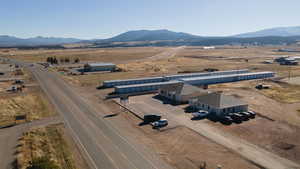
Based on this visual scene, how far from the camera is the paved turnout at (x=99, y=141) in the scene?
30.9 metres

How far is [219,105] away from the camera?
50.6m

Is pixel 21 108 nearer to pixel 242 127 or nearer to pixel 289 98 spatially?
pixel 242 127

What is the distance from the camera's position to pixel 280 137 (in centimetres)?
3984

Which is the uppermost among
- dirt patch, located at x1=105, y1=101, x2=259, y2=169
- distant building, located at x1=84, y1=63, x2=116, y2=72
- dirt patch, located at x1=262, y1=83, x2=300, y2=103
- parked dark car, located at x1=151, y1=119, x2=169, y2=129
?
distant building, located at x1=84, y1=63, x2=116, y2=72

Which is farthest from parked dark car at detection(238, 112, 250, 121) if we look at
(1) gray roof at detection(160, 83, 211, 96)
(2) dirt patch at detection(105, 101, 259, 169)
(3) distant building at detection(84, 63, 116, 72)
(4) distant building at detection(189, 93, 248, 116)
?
(3) distant building at detection(84, 63, 116, 72)

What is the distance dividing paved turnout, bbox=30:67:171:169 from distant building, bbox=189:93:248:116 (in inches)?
881

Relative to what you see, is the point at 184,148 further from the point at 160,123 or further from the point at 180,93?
the point at 180,93

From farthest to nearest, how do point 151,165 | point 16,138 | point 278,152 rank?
point 16,138 → point 278,152 → point 151,165

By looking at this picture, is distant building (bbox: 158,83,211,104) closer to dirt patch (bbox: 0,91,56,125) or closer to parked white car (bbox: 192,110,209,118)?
parked white car (bbox: 192,110,209,118)

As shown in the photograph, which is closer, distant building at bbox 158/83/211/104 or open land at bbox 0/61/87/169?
open land at bbox 0/61/87/169

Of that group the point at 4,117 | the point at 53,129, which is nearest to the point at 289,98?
the point at 53,129

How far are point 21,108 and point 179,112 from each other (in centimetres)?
3826

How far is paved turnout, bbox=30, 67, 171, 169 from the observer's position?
101 ft

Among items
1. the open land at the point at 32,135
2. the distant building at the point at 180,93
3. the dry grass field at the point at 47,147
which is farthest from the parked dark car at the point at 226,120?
the dry grass field at the point at 47,147
